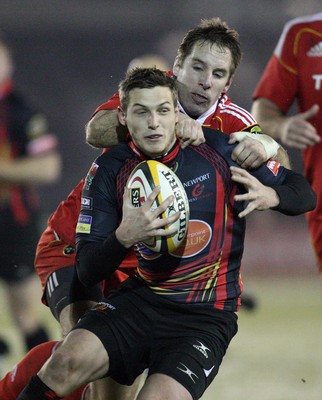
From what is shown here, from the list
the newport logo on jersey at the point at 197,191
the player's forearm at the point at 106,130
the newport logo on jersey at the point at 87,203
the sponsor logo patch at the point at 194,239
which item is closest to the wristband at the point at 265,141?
the newport logo on jersey at the point at 197,191

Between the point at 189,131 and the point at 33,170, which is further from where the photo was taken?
the point at 33,170

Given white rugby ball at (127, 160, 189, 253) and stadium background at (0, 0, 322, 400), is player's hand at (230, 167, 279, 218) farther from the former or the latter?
stadium background at (0, 0, 322, 400)

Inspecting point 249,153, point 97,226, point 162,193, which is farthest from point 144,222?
point 249,153

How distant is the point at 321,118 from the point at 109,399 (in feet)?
6.37

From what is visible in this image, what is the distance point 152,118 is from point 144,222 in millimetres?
428

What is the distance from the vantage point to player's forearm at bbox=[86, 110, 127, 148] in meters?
3.69

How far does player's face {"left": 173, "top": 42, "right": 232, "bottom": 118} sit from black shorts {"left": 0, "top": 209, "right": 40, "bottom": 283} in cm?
280

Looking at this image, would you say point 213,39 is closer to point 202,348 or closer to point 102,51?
point 202,348

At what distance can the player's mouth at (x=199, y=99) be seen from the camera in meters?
3.70

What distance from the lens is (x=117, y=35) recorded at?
648cm

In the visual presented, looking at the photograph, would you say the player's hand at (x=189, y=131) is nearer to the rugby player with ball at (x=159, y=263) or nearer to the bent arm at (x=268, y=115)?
the rugby player with ball at (x=159, y=263)

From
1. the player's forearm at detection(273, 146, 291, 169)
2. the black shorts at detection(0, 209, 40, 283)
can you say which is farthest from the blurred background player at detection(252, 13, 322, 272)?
the black shorts at detection(0, 209, 40, 283)

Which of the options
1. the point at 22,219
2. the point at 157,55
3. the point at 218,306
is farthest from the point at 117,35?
the point at 218,306

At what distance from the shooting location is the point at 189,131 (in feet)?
11.4
